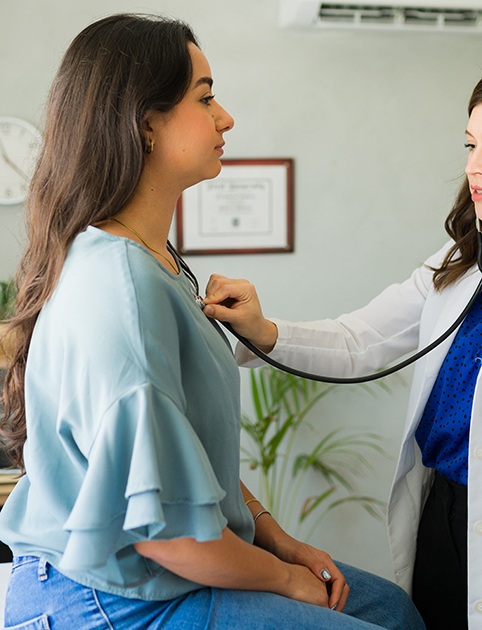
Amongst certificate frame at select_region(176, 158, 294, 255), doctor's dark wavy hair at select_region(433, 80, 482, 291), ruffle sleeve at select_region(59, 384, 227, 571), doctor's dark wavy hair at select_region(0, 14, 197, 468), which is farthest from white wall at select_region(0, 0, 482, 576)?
ruffle sleeve at select_region(59, 384, 227, 571)

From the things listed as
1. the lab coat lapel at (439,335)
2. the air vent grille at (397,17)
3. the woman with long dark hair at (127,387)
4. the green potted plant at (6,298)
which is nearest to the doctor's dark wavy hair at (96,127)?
the woman with long dark hair at (127,387)

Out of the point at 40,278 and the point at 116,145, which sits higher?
the point at 116,145

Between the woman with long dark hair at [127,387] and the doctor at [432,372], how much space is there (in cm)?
31

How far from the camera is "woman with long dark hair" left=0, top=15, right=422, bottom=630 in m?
0.95

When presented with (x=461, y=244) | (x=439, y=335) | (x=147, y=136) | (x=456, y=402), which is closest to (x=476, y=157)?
(x=461, y=244)

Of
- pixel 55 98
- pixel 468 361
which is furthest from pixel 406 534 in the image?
pixel 55 98

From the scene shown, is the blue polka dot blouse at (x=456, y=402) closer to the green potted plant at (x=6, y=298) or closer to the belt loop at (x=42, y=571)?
the belt loop at (x=42, y=571)

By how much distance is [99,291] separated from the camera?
3.25ft

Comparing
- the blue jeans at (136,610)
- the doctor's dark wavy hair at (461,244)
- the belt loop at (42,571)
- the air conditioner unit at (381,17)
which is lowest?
the blue jeans at (136,610)

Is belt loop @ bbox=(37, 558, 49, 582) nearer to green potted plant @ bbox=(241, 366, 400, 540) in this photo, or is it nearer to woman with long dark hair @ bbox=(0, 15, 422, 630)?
woman with long dark hair @ bbox=(0, 15, 422, 630)

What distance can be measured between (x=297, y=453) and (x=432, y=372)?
1441 mm

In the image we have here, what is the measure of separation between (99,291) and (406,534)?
1022 millimetres

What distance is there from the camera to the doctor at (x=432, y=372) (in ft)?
4.83

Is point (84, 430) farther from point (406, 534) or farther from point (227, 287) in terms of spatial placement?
point (406, 534)
